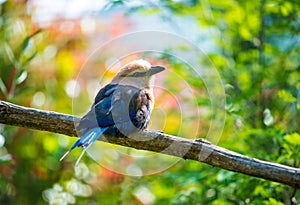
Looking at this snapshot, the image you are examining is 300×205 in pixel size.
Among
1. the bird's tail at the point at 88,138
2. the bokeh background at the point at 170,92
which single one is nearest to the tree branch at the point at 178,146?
the bird's tail at the point at 88,138

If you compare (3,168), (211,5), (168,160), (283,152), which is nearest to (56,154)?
(3,168)

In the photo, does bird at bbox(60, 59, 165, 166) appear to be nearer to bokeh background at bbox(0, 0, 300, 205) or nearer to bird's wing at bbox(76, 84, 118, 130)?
bird's wing at bbox(76, 84, 118, 130)

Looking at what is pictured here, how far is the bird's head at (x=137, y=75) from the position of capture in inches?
109

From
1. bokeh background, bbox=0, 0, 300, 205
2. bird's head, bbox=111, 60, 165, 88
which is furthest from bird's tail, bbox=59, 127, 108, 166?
bokeh background, bbox=0, 0, 300, 205

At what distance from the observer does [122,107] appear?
2.56 metres

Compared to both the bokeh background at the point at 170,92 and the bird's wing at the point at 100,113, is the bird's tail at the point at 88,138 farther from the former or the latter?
the bokeh background at the point at 170,92

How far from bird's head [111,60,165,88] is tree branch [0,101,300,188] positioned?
0.48 meters

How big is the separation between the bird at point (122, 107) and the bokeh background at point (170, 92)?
302mm

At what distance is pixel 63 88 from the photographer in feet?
13.8

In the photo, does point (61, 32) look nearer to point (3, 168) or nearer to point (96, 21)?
point (96, 21)

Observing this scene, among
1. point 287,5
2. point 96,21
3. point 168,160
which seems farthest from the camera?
point 96,21

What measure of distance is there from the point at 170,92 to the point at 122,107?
0.96 meters

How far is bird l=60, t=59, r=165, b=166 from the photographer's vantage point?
94.0 inches

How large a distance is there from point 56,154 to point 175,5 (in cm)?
A: 115
